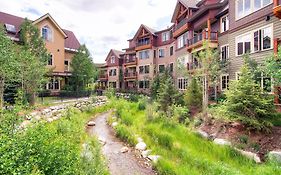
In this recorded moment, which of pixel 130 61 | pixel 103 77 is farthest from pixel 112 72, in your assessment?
pixel 130 61

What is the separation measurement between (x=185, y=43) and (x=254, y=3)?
488 inches

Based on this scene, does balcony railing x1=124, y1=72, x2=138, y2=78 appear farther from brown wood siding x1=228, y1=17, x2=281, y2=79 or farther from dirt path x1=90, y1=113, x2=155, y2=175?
dirt path x1=90, y1=113, x2=155, y2=175

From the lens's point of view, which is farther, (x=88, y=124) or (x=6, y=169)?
(x=88, y=124)

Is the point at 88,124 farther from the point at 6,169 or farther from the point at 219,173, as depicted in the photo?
the point at 6,169

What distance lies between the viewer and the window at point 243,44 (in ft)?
58.5

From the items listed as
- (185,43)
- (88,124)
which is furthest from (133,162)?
(185,43)

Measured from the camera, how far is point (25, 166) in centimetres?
421

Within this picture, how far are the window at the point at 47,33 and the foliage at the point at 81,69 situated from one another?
178 inches

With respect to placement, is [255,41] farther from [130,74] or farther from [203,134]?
[130,74]

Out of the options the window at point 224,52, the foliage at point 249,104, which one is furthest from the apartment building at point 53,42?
the foliage at point 249,104

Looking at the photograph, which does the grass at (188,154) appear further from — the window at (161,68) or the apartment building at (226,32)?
the window at (161,68)

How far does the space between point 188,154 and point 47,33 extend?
29229 mm

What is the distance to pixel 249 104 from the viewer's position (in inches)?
446

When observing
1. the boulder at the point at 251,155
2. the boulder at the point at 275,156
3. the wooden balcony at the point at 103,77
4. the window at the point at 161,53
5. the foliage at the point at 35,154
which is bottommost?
the boulder at the point at 251,155
